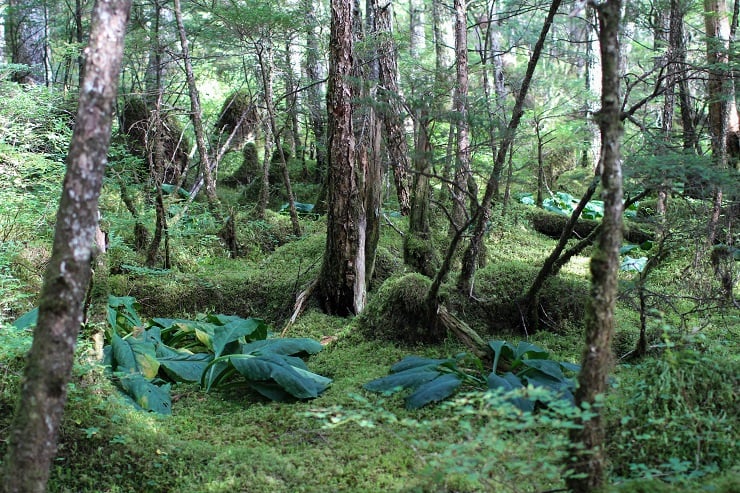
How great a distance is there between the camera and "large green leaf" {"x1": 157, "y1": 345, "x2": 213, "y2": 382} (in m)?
5.05

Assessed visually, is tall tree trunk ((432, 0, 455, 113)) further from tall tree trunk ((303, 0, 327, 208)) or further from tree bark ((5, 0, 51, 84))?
tree bark ((5, 0, 51, 84))

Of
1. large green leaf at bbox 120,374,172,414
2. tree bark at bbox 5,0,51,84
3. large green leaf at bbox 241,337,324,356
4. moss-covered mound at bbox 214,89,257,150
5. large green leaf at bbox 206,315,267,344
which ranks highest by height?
tree bark at bbox 5,0,51,84

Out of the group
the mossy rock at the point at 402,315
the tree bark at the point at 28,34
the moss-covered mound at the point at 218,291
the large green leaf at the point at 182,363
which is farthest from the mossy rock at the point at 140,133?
the mossy rock at the point at 402,315

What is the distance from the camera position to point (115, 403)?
12.6ft

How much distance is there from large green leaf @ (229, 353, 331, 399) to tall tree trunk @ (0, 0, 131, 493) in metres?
2.24

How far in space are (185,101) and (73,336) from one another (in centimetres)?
1374

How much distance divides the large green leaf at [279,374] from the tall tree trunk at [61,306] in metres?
2.24

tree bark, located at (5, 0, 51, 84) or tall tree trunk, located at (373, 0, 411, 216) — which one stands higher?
tree bark, located at (5, 0, 51, 84)

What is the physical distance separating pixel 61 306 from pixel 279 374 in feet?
7.96

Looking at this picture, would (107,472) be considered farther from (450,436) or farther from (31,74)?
(31,74)

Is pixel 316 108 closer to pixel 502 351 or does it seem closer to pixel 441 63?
pixel 441 63

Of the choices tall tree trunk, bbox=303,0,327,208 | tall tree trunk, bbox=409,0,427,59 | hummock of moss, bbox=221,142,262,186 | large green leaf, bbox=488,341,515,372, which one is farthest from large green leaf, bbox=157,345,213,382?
tall tree trunk, bbox=409,0,427,59

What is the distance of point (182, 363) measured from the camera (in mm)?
5141

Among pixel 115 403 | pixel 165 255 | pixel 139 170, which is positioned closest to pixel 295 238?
pixel 165 255
